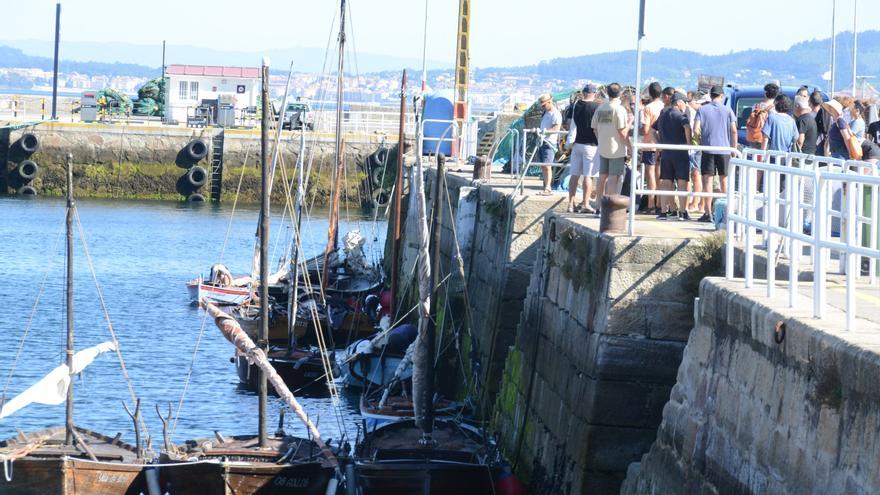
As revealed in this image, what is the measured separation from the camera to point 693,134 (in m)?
17.6

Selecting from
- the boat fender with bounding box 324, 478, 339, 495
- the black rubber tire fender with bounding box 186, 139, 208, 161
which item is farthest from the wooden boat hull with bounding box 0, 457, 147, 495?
the black rubber tire fender with bounding box 186, 139, 208, 161

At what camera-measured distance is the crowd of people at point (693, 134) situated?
15.4 metres

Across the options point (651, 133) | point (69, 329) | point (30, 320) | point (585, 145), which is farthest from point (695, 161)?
point (30, 320)

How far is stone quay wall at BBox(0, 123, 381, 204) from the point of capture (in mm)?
64125

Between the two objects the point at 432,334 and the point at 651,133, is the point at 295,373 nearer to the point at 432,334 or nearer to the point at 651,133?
the point at 432,334

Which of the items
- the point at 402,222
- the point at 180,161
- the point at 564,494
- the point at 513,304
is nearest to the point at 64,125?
the point at 180,161

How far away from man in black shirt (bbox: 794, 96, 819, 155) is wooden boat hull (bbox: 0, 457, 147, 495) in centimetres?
877

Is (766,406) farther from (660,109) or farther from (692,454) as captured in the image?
(660,109)

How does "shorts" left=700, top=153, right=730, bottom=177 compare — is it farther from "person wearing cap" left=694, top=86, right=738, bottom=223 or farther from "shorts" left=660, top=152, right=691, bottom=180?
"shorts" left=660, top=152, right=691, bottom=180

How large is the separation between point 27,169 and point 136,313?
101ft

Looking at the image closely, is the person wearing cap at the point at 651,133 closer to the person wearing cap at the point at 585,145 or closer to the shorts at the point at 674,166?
the person wearing cap at the point at 585,145

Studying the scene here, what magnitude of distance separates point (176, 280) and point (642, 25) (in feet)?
105

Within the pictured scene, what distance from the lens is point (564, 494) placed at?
46.4 feet

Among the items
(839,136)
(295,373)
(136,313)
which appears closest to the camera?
(839,136)
